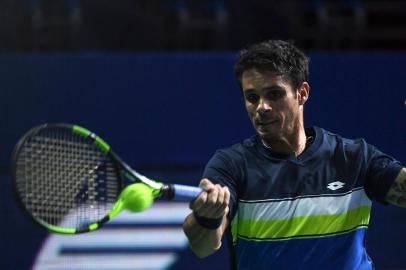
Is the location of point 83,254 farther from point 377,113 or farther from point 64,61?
point 377,113

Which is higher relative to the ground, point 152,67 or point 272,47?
point 272,47

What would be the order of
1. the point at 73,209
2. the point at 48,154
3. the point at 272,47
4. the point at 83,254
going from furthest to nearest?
the point at 83,254, the point at 48,154, the point at 73,209, the point at 272,47

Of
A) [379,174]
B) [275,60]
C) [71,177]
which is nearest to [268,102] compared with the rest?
[275,60]

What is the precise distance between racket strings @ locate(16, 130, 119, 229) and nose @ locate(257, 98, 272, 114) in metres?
0.64

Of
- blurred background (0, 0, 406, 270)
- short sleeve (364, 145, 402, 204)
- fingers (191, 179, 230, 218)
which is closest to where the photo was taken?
fingers (191, 179, 230, 218)

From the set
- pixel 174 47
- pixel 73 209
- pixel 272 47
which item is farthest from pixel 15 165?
pixel 174 47

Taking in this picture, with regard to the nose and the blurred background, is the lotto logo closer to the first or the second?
the nose

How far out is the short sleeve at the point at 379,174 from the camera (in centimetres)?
308

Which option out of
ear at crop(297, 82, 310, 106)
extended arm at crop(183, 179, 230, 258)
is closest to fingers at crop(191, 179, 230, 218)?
extended arm at crop(183, 179, 230, 258)

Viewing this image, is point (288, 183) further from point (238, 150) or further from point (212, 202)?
point (212, 202)

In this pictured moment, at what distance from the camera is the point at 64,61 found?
5426mm

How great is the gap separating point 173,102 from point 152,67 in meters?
0.27

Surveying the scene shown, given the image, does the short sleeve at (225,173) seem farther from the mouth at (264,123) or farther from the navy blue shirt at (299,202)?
the mouth at (264,123)

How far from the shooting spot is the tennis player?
2.95 meters
